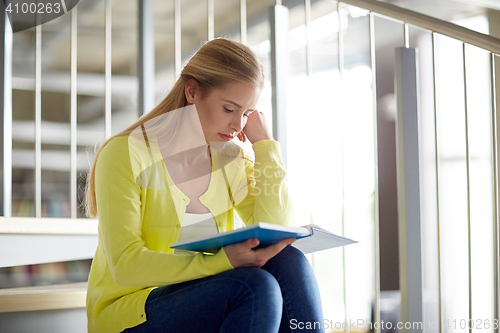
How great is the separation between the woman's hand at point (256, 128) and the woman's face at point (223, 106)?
Answer: 102mm

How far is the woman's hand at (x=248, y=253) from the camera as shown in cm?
81

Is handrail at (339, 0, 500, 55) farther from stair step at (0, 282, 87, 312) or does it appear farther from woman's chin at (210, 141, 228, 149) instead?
stair step at (0, 282, 87, 312)

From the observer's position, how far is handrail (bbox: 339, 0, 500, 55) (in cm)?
114

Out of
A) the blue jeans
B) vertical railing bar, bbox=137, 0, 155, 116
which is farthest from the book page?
vertical railing bar, bbox=137, 0, 155, 116

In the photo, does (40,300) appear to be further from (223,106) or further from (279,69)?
(279,69)

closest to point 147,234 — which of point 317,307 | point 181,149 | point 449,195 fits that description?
point 181,149

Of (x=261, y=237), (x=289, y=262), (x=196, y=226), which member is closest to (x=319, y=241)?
(x=289, y=262)

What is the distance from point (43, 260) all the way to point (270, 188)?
0.66 m

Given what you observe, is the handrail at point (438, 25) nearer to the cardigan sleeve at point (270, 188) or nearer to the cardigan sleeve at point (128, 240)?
the cardigan sleeve at point (270, 188)

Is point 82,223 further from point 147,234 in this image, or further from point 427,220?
point 427,220

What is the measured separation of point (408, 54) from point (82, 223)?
3.33 ft

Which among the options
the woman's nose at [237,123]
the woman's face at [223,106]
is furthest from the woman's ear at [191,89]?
the woman's nose at [237,123]

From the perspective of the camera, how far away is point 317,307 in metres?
0.87

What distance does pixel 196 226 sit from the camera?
40.4 inches
